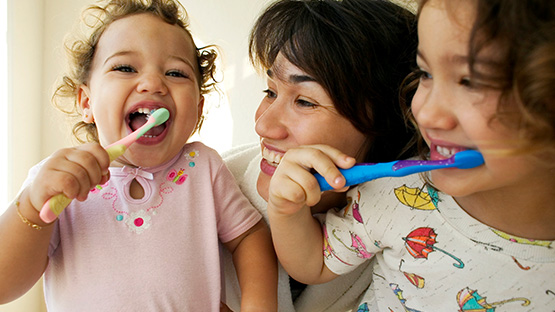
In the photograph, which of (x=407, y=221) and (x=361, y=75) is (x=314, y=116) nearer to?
(x=361, y=75)

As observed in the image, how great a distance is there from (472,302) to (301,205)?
0.29 meters

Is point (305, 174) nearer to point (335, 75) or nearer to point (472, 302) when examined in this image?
point (335, 75)

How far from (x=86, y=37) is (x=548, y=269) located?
3.04 feet

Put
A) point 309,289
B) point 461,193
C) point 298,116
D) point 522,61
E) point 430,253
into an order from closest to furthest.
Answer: point 522,61 < point 461,193 < point 430,253 < point 298,116 < point 309,289

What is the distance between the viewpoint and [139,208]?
789mm

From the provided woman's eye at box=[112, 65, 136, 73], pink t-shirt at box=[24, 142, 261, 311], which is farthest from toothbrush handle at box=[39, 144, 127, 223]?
woman's eye at box=[112, 65, 136, 73]

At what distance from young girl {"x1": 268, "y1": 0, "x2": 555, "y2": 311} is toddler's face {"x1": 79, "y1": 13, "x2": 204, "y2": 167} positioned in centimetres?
23

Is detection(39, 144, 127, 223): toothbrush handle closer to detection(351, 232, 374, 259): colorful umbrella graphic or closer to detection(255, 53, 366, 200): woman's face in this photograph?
detection(255, 53, 366, 200): woman's face

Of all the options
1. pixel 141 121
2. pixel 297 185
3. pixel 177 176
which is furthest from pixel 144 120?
pixel 297 185

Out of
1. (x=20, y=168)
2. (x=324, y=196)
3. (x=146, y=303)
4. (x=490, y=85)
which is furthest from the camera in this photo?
(x=20, y=168)

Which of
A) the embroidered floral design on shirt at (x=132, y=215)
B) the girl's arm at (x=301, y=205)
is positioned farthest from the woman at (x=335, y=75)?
the embroidered floral design on shirt at (x=132, y=215)

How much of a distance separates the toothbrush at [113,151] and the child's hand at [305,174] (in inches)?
8.7

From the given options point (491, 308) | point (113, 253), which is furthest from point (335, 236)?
point (113, 253)

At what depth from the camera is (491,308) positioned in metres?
0.67
